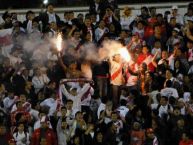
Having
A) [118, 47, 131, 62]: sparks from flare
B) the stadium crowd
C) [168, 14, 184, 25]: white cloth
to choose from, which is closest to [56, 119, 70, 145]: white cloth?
the stadium crowd

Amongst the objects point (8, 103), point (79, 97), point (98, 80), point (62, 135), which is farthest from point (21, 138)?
point (98, 80)

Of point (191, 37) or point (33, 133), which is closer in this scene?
point (33, 133)

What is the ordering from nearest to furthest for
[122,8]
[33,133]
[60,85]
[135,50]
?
[33,133]
[60,85]
[135,50]
[122,8]

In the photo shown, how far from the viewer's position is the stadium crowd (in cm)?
2309

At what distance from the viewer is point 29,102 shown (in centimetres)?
2427

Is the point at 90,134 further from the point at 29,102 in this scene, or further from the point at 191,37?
the point at 191,37

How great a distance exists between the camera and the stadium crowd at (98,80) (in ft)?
75.8

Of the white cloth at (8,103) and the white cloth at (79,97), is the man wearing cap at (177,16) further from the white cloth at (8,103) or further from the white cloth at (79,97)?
the white cloth at (8,103)

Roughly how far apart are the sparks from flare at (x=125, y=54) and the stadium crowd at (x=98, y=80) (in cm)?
12

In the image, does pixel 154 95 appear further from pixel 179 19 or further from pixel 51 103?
pixel 179 19

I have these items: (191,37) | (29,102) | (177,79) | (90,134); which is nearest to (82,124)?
(90,134)

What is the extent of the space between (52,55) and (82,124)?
11.9 feet

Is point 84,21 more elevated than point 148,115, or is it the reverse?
point 84,21

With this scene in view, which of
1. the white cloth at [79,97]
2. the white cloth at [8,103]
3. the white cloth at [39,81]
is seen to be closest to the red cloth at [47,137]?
the white cloth at [79,97]
